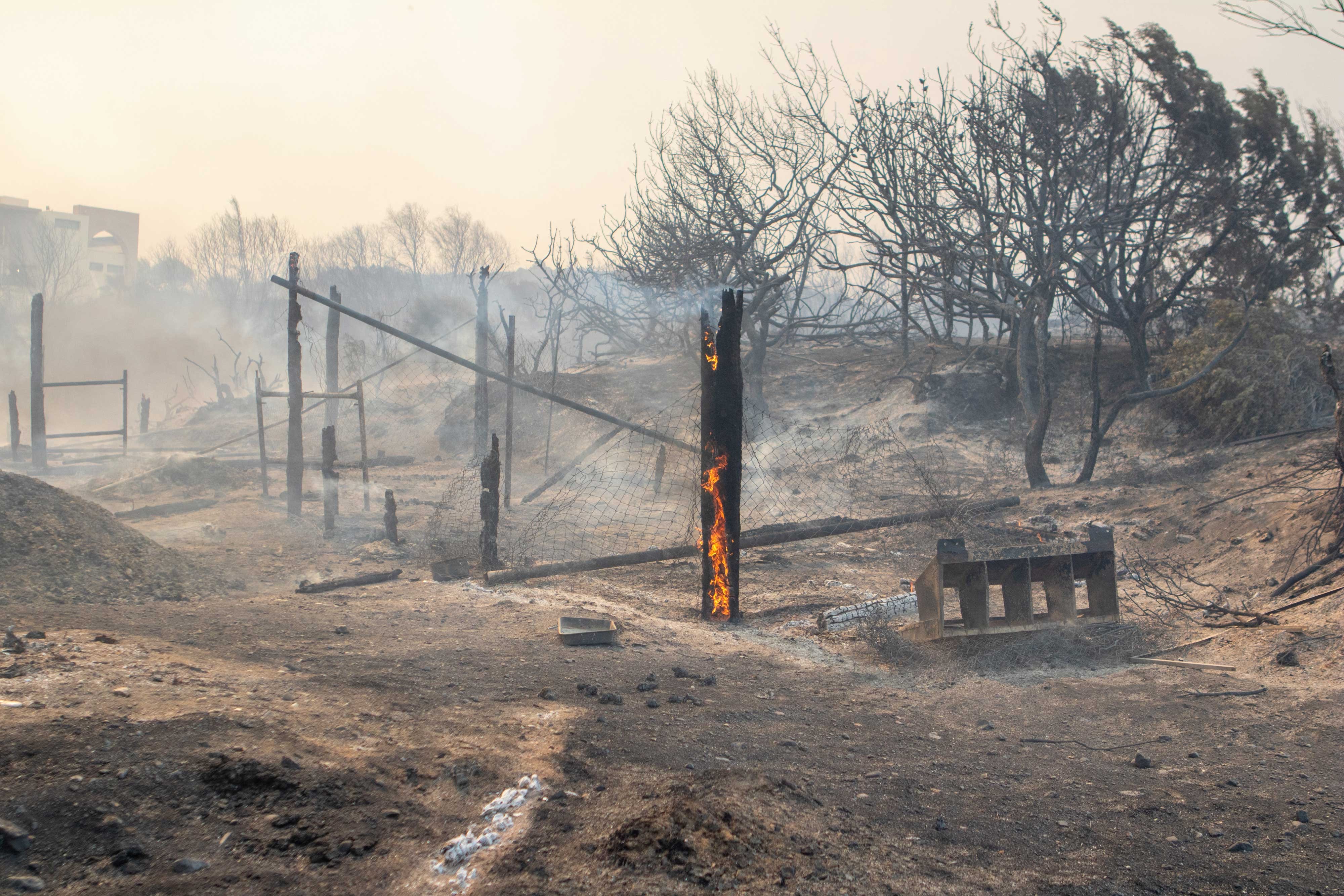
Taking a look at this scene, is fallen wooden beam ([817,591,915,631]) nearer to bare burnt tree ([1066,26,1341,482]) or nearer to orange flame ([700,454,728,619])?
orange flame ([700,454,728,619])

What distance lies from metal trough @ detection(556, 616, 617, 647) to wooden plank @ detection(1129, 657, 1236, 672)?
3428mm

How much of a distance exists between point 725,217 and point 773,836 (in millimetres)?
16765

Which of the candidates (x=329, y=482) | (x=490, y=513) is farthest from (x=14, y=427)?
(x=490, y=513)

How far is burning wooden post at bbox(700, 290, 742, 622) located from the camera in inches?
237

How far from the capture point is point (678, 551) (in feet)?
21.0

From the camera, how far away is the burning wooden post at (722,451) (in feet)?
19.8

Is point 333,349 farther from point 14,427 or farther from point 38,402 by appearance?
point 14,427

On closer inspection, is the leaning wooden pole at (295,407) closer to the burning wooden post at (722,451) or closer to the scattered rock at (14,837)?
the burning wooden post at (722,451)

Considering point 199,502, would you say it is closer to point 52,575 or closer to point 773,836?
point 52,575

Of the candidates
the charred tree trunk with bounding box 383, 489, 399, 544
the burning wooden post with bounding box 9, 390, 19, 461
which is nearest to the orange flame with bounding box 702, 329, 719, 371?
the charred tree trunk with bounding box 383, 489, 399, 544

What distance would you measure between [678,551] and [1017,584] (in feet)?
8.23

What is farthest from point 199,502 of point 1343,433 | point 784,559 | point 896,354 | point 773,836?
point 896,354

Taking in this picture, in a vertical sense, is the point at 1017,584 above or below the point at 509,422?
below

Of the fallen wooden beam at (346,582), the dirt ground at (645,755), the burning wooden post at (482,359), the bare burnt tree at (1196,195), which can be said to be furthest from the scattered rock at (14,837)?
the bare burnt tree at (1196,195)
